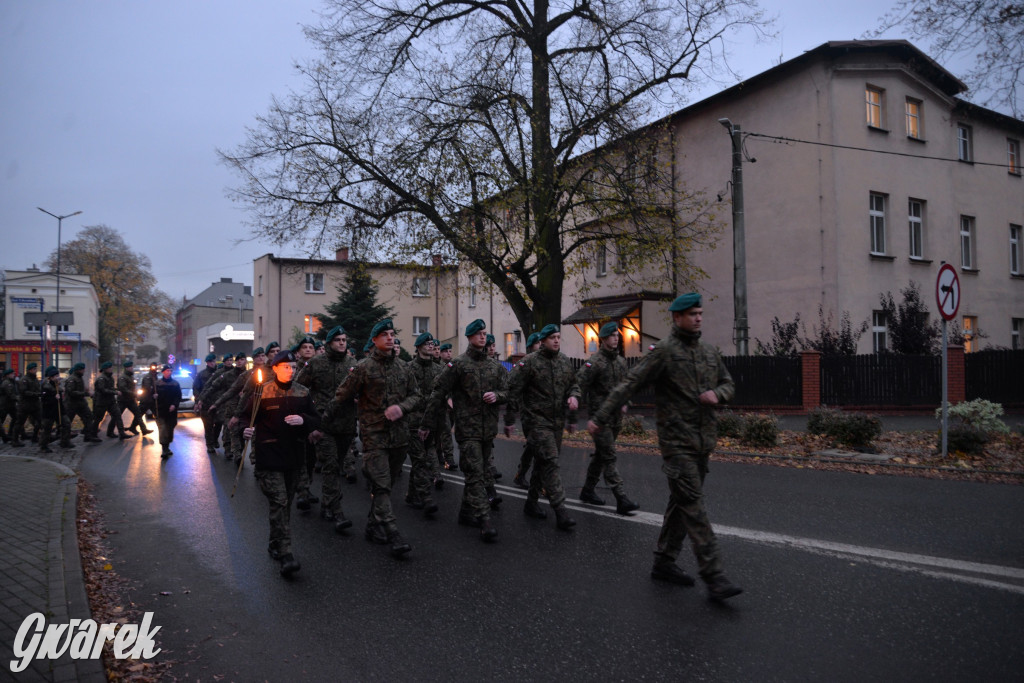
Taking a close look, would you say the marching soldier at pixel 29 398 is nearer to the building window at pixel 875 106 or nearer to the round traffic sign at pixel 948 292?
the round traffic sign at pixel 948 292

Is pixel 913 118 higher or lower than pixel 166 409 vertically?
higher

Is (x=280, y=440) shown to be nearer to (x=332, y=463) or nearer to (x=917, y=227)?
(x=332, y=463)

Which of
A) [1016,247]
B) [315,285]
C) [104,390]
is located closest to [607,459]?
[104,390]

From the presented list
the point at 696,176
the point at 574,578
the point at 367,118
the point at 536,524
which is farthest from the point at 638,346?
the point at 574,578

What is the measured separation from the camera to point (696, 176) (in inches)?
1129

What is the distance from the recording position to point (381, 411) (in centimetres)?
682

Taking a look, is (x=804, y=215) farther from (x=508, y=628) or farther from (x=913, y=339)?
(x=508, y=628)

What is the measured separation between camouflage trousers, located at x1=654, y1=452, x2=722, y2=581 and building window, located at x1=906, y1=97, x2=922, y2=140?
84.8 ft

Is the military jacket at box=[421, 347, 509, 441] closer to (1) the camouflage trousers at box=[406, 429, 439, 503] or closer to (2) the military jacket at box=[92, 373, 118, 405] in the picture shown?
(1) the camouflage trousers at box=[406, 429, 439, 503]

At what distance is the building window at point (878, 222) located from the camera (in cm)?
2527

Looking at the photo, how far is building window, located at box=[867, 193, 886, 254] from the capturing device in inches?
995

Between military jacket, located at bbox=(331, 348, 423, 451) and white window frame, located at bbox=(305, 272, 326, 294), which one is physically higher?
white window frame, located at bbox=(305, 272, 326, 294)

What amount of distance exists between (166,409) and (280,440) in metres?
9.37

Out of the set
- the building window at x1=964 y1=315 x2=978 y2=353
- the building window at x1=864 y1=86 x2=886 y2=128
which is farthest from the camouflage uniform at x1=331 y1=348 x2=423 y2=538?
the building window at x1=964 y1=315 x2=978 y2=353
